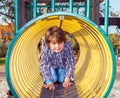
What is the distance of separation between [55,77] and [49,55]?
0.54 m

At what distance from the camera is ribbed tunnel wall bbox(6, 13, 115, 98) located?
419cm

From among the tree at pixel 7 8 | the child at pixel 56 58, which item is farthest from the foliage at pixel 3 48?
the child at pixel 56 58

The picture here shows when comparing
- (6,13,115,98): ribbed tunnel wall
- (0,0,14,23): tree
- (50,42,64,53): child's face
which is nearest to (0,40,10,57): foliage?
(0,0,14,23): tree

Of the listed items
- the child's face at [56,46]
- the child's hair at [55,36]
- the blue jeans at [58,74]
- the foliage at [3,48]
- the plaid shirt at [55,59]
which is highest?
the child's hair at [55,36]

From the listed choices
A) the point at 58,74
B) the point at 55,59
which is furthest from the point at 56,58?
the point at 58,74

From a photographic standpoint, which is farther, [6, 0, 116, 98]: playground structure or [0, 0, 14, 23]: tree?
[0, 0, 14, 23]: tree

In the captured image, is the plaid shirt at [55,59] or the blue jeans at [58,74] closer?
the plaid shirt at [55,59]

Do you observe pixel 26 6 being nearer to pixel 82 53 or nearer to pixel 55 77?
pixel 82 53

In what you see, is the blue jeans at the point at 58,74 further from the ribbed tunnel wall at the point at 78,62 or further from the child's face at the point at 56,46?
the child's face at the point at 56,46

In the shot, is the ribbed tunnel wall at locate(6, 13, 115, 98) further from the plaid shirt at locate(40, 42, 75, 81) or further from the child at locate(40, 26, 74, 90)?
the plaid shirt at locate(40, 42, 75, 81)

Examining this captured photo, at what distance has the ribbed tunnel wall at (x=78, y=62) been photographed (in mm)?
4191

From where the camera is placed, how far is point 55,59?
195 inches

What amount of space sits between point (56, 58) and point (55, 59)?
1.9 inches

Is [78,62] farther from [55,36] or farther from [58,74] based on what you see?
[55,36]
